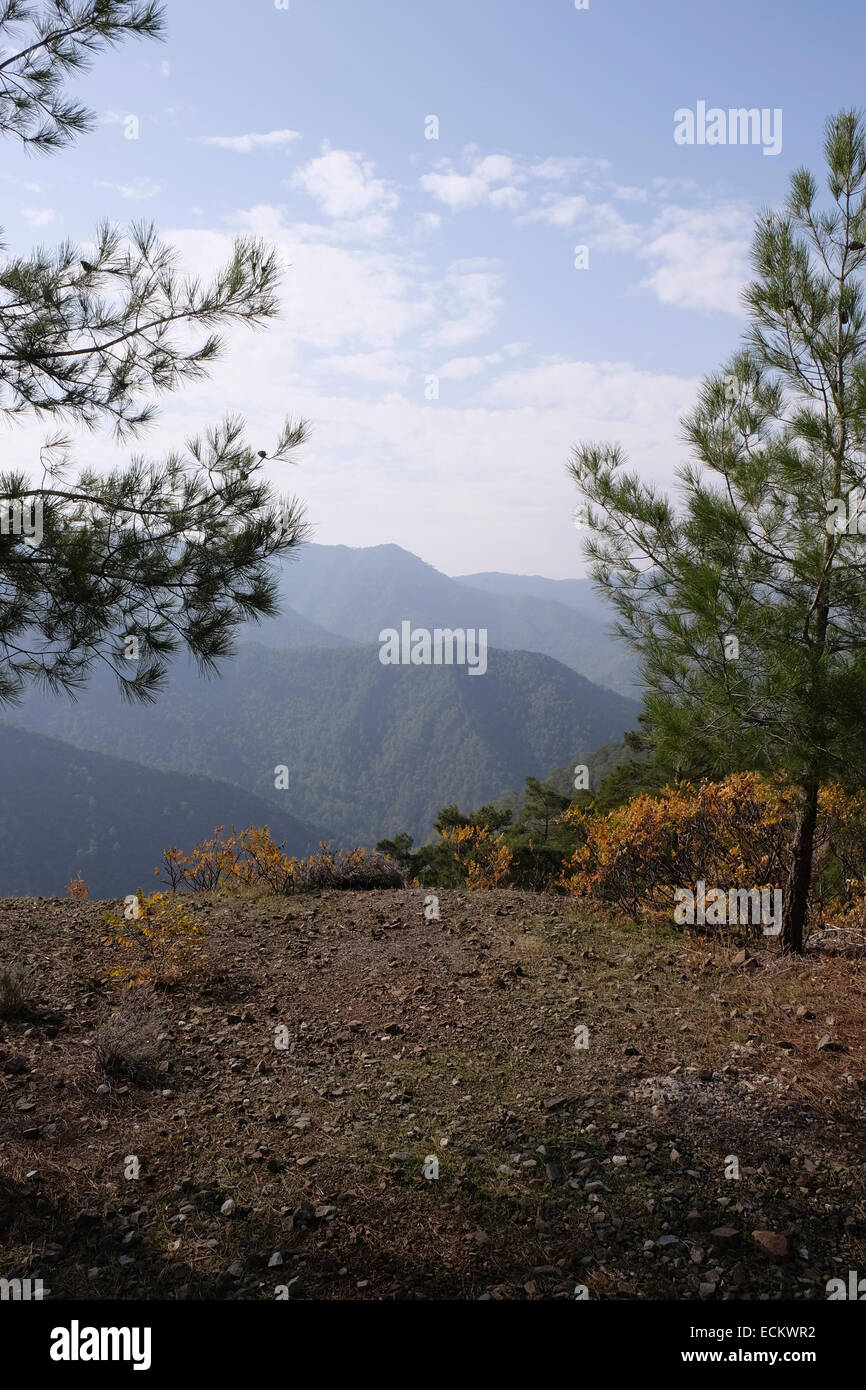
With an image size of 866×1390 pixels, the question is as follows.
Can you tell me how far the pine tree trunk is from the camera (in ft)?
17.0

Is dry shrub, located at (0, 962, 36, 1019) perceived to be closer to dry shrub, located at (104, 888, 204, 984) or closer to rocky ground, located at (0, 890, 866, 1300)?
rocky ground, located at (0, 890, 866, 1300)

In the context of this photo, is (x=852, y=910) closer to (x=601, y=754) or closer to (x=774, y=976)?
(x=774, y=976)

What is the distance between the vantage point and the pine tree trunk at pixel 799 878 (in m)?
5.19

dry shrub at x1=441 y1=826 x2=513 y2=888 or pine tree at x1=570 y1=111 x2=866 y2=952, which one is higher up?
pine tree at x1=570 y1=111 x2=866 y2=952

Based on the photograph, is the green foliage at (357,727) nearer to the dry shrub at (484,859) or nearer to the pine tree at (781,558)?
the dry shrub at (484,859)

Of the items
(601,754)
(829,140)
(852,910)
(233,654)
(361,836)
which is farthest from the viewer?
(361,836)

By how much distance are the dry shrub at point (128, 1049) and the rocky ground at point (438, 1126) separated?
14 millimetres

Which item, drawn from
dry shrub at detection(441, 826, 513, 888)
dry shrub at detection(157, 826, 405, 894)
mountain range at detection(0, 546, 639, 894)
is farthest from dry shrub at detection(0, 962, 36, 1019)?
mountain range at detection(0, 546, 639, 894)

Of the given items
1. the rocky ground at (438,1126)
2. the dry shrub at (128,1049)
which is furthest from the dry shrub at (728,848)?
the dry shrub at (128,1049)

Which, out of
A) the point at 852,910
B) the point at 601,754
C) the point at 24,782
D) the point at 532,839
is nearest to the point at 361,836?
the point at 24,782

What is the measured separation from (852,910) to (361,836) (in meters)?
103

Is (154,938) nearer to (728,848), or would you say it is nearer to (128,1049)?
(128,1049)

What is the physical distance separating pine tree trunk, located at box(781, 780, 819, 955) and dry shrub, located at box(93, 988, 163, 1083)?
4.21 meters
